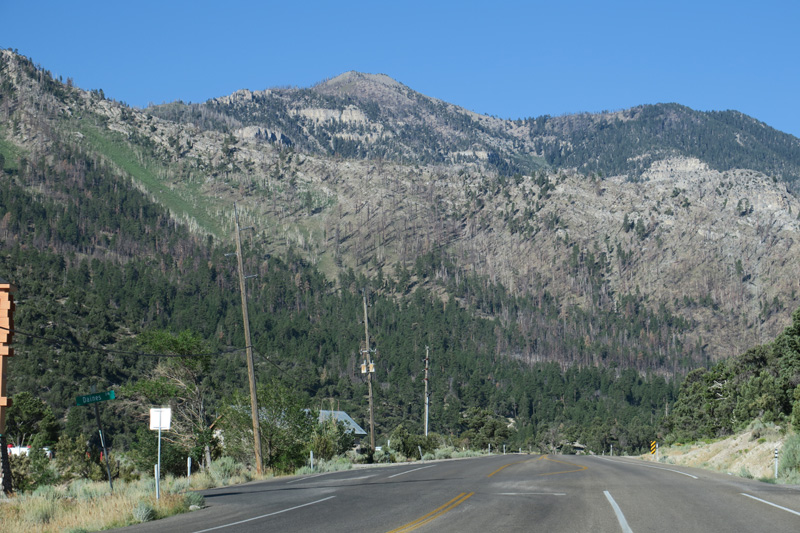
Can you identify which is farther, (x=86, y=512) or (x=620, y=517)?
(x=86, y=512)

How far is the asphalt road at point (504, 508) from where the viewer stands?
13.3 metres

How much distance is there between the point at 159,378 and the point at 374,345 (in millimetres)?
134321

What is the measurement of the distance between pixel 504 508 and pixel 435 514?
1556 millimetres

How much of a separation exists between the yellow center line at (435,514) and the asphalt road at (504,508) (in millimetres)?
18

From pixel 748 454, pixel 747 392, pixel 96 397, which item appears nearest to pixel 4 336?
pixel 96 397

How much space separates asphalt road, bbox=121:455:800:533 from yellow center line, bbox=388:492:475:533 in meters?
0.02

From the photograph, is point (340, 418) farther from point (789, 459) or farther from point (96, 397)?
point (96, 397)

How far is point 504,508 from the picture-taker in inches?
613

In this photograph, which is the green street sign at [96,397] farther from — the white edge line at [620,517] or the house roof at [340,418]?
the house roof at [340,418]

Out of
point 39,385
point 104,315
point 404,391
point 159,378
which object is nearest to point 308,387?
point 404,391

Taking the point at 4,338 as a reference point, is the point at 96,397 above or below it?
below

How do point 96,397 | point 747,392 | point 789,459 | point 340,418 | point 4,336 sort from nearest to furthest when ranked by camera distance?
1. point 96,397
2. point 4,336
3. point 789,459
4. point 747,392
5. point 340,418

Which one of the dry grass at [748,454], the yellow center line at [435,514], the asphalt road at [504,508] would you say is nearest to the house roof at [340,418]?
the dry grass at [748,454]

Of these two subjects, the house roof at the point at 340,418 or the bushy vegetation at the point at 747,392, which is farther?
the house roof at the point at 340,418
